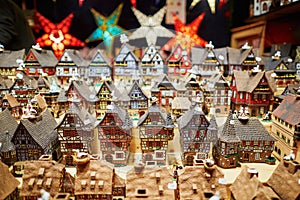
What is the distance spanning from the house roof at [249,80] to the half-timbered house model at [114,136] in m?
4.31

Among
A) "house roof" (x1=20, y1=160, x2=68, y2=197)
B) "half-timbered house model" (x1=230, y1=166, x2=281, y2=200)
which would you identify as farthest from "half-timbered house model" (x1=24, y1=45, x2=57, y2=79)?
"half-timbered house model" (x1=230, y1=166, x2=281, y2=200)

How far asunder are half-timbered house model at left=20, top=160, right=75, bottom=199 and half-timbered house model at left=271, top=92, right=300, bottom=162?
5.34 meters

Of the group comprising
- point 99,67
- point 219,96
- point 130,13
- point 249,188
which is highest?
point 130,13

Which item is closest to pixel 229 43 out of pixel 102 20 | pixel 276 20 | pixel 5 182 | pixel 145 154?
pixel 276 20

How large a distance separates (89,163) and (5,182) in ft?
5.40

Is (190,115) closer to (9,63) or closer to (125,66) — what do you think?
(125,66)

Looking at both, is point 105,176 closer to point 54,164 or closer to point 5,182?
point 54,164

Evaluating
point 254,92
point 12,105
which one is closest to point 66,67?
point 12,105

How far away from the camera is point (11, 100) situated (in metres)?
8.36

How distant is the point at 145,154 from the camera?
676cm

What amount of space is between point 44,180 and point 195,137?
11.8 feet

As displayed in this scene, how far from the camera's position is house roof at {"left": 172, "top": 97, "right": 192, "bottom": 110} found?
326 inches

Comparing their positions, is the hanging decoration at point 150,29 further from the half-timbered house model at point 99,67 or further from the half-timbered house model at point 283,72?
the half-timbered house model at point 283,72

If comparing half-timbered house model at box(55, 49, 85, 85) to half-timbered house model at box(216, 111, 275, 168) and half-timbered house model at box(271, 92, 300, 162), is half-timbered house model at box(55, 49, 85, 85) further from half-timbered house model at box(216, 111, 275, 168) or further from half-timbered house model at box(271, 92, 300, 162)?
half-timbered house model at box(271, 92, 300, 162)
